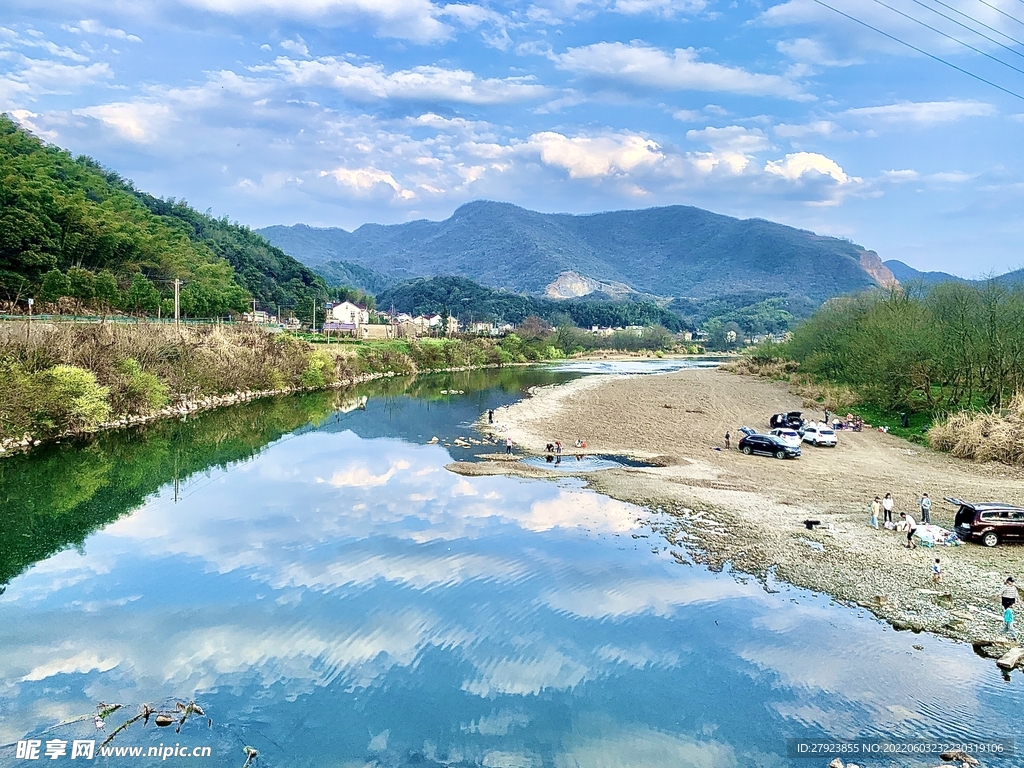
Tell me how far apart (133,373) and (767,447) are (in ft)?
121

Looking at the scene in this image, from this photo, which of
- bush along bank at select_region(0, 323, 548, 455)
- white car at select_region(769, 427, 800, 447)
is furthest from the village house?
white car at select_region(769, 427, 800, 447)

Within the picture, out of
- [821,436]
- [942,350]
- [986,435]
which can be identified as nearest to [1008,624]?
[986,435]

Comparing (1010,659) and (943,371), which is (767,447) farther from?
(1010,659)

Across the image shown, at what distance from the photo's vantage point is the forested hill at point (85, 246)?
2415 inches

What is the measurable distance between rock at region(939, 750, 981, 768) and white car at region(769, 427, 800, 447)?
24.7 m

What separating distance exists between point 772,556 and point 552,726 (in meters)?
10.5

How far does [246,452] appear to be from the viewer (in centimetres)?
3725

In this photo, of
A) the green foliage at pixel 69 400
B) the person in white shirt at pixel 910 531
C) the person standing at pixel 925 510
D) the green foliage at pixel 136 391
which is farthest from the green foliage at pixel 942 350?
the green foliage at pixel 69 400

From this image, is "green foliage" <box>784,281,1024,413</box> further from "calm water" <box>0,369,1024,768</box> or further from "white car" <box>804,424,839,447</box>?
"calm water" <box>0,369,1024,768</box>

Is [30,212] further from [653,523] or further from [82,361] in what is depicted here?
[653,523]

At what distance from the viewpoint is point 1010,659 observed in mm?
13969

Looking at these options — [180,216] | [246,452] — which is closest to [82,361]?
[246,452]

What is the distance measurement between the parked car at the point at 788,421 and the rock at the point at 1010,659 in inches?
1167

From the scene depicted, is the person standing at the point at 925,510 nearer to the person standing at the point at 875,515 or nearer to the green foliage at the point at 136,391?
the person standing at the point at 875,515
